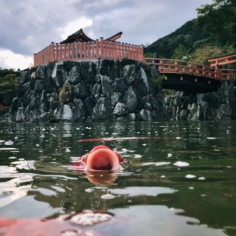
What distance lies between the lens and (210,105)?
79.6ft

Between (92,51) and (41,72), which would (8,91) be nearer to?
(41,72)

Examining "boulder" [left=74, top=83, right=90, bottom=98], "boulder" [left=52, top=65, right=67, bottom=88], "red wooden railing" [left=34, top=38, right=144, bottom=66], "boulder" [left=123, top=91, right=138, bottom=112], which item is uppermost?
"red wooden railing" [left=34, top=38, right=144, bottom=66]

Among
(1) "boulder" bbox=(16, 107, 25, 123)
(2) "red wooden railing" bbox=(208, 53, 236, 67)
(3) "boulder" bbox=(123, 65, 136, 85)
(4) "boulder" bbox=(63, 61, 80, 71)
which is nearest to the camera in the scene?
(3) "boulder" bbox=(123, 65, 136, 85)

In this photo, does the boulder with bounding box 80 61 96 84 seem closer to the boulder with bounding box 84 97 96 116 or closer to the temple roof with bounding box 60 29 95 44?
the boulder with bounding box 84 97 96 116

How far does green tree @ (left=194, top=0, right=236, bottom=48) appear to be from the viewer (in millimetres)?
21697

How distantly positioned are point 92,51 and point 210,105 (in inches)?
461

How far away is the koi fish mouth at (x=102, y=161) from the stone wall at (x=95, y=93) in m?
13.8

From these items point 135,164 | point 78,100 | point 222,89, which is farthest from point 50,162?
point 222,89

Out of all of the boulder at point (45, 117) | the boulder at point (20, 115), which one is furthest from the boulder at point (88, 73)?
the boulder at point (20, 115)

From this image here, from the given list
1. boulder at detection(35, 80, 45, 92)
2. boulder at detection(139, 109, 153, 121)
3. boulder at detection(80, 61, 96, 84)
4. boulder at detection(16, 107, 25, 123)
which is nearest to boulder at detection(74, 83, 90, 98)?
boulder at detection(80, 61, 96, 84)

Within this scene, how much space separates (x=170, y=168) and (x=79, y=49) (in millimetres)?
16297

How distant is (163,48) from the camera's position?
48656mm

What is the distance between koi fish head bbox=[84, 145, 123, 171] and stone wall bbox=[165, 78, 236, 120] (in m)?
21.9

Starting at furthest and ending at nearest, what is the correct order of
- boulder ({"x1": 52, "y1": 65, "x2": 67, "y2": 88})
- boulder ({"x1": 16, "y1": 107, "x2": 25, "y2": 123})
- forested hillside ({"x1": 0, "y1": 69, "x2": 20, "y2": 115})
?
1. forested hillside ({"x1": 0, "y1": 69, "x2": 20, "y2": 115})
2. boulder ({"x1": 16, "y1": 107, "x2": 25, "y2": 123})
3. boulder ({"x1": 52, "y1": 65, "x2": 67, "y2": 88})
